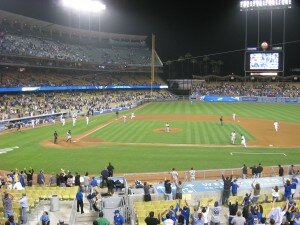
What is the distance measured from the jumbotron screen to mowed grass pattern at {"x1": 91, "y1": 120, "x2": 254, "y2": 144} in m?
23.2

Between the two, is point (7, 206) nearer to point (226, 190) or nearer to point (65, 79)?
point (226, 190)

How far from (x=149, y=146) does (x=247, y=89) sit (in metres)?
66.0

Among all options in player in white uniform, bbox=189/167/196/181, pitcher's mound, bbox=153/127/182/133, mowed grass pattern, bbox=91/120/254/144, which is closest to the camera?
player in white uniform, bbox=189/167/196/181

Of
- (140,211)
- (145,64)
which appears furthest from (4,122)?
(145,64)

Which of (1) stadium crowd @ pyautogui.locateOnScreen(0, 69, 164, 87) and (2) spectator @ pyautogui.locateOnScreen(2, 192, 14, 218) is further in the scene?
(1) stadium crowd @ pyautogui.locateOnScreen(0, 69, 164, 87)

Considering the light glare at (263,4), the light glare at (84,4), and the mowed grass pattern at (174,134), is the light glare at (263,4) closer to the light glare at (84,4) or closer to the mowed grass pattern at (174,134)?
the light glare at (84,4)

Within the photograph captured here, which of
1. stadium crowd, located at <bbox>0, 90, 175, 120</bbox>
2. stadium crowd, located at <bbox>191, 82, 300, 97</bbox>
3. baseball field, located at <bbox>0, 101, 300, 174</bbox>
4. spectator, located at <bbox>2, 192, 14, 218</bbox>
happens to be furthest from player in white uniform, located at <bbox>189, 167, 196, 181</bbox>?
stadium crowd, located at <bbox>191, 82, 300, 97</bbox>

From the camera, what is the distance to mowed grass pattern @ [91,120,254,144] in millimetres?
35281

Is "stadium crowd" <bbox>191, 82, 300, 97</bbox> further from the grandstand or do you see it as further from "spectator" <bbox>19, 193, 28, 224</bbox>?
"spectator" <bbox>19, 193, 28, 224</bbox>

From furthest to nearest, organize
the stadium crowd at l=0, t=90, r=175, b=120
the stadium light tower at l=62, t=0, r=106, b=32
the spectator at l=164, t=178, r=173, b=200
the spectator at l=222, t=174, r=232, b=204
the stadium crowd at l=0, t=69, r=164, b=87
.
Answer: the stadium light tower at l=62, t=0, r=106, b=32, the stadium crowd at l=0, t=69, r=164, b=87, the stadium crowd at l=0, t=90, r=175, b=120, the spectator at l=222, t=174, r=232, b=204, the spectator at l=164, t=178, r=173, b=200

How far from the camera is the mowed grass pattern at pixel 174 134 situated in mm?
35281

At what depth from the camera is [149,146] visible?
107 feet

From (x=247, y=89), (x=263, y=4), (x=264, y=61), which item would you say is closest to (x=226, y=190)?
(x=264, y=61)

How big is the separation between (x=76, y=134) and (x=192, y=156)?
1559cm
